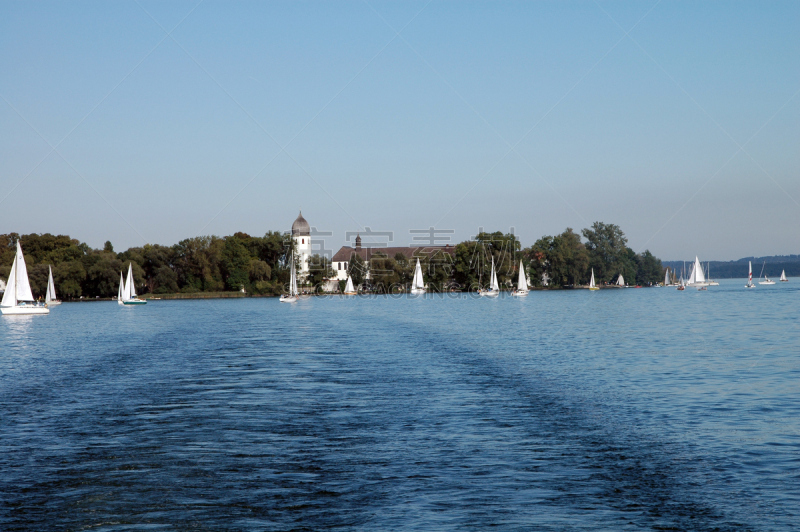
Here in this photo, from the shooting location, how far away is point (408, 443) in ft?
47.4

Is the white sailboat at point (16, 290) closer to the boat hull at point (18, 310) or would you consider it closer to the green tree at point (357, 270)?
the boat hull at point (18, 310)

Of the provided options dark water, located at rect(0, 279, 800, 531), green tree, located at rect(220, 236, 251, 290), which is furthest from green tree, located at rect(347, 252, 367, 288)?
dark water, located at rect(0, 279, 800, 531)

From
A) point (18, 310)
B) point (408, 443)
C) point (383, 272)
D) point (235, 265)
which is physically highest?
point (235, 265)

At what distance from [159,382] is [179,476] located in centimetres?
1413

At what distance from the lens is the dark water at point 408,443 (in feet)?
33.4

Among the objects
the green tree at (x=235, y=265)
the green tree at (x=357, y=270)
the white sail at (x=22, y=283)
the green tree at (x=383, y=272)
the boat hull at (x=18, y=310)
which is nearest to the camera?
the white sail at (x=22, y=283)

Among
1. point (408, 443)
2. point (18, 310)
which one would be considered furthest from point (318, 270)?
point (408, 443)

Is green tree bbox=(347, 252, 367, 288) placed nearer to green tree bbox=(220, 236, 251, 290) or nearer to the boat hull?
green tree bbox=(220, 236, 251, 290)

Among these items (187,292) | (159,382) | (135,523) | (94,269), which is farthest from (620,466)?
(187,292)

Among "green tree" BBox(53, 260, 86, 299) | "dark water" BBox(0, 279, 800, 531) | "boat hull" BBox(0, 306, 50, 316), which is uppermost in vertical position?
"green tree" BBox(53, 260, 86, 299)

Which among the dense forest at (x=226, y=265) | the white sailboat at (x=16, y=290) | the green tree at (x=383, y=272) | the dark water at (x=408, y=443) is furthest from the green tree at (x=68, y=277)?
the dark water at (x=408, y=443)

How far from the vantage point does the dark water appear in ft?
33.4

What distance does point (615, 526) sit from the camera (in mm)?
9508

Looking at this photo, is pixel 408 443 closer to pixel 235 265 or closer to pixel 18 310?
pixel 18 310
